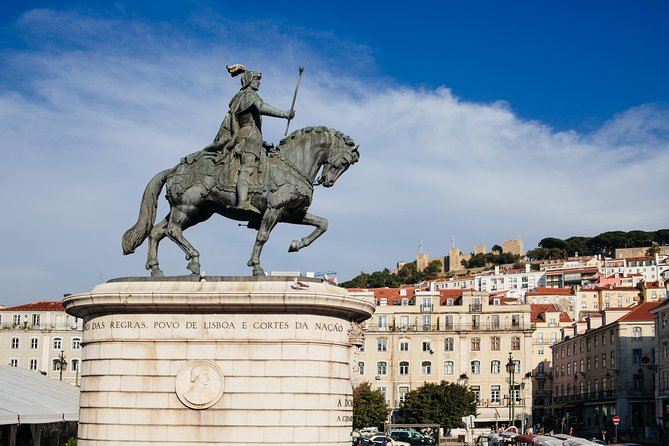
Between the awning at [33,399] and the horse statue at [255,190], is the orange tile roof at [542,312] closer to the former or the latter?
the awning at [33,399]

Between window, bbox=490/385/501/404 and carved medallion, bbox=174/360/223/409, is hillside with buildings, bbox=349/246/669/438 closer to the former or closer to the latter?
window, bbox=490/385/501/404

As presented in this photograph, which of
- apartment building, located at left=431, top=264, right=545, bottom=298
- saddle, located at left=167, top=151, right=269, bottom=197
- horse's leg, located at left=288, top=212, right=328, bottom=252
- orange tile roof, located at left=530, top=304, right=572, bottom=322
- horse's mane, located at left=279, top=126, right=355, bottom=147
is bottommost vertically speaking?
horse's leg, located at left=288, top=212, right=328, bottom=252

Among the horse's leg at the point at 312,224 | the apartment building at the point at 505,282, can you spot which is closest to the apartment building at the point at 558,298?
the apartment building at the point at 505,282

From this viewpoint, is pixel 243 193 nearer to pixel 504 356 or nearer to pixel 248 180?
pixel 248 180

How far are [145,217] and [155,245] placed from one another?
62cm

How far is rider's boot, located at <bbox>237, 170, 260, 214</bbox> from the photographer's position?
1786 centimetres

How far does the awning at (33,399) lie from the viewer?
28.7 metres

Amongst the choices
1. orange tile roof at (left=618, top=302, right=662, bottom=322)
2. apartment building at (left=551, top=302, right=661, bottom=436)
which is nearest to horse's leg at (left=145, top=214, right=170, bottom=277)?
apartment building at (left=551, top=302, right=661, bottom=436)

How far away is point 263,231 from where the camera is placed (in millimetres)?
18047

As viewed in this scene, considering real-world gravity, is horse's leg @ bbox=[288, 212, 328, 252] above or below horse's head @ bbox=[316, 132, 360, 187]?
below

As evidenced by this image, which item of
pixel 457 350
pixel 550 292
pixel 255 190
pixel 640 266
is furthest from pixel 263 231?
pixel 640 266

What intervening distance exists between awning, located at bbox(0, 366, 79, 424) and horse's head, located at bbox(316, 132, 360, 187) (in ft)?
→ 46.6

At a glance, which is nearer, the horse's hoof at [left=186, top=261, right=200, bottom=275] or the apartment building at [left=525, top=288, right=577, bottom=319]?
the horse's hoof at [left=186, top=261, right=200, bottom=275]

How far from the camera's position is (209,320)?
55.8 feet
